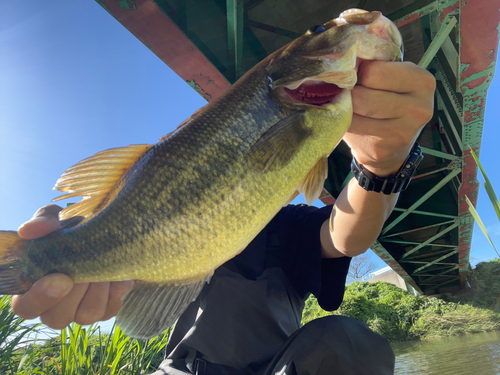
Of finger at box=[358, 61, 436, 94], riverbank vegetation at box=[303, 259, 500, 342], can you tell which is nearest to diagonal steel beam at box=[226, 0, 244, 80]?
finger at box=[358, 61, 436, 94]

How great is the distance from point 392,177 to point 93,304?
1817 mm

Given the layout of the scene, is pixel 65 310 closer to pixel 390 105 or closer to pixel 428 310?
pixel 390 105

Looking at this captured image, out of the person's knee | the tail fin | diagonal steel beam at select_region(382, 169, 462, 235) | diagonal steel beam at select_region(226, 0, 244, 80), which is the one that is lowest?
diagonal steel beam at select_region(382, 169, 462, 235)

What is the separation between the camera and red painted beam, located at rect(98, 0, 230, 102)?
253 cm

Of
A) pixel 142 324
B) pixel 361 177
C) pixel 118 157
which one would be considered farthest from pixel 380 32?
pixel 142 324

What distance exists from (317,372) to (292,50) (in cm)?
168

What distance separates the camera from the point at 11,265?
1.19m

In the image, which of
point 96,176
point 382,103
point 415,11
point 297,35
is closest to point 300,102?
point 382,103

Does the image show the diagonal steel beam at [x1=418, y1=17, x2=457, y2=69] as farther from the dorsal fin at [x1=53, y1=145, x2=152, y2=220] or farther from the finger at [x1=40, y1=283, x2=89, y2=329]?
the finger at [x1=40, y1=283, x2=89, y2=329]

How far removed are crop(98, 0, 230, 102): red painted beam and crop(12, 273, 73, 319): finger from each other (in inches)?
96.1

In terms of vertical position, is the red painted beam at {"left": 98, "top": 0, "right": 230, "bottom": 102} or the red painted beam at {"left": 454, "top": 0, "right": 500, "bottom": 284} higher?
the red painted beam at {"left": 98, "top": 0, "right": 230, "bottom": 102}

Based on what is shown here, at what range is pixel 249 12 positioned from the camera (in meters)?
3.61

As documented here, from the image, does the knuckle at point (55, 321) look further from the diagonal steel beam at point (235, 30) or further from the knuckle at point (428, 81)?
the diagonal steel beam at point (235, 30)

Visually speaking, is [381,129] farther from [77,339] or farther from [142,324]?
[77,339]
